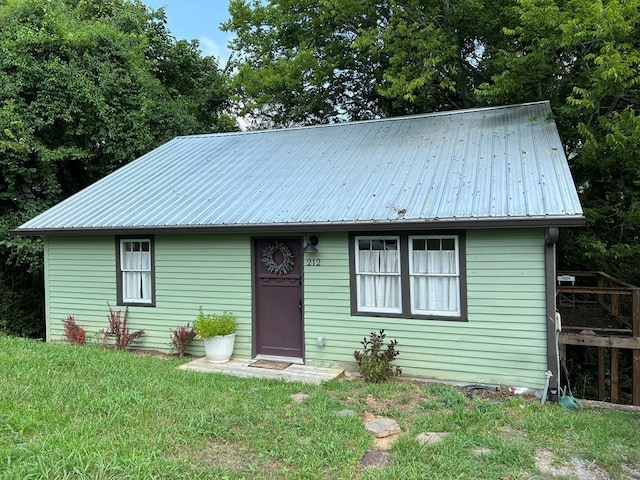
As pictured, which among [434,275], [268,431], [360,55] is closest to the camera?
[268,431]

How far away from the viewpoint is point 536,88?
10.4 m

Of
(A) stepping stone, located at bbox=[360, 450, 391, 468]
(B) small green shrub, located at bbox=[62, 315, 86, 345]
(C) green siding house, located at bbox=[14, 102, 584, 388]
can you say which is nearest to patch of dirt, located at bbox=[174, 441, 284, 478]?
(A) stepping stone, located at bbox=[360, 450, 391, 468]

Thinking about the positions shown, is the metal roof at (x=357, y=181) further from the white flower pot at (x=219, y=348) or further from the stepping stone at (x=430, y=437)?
the stepping stone at (x=430, y=437)

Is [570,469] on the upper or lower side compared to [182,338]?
lower

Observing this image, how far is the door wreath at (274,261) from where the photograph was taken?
7840 millimetres

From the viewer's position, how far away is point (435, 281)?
22.8 feet

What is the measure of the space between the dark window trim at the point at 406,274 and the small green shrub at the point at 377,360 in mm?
487

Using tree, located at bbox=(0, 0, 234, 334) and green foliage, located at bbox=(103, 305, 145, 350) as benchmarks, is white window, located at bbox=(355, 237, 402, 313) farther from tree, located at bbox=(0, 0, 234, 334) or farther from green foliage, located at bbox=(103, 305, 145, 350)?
tree, located at bbox=(0, 0, 234, 334)

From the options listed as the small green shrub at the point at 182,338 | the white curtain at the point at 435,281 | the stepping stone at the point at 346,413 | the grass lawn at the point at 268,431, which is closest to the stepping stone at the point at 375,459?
the grass lawn at the point at 268,431

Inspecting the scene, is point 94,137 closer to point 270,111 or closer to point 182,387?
point 270,111

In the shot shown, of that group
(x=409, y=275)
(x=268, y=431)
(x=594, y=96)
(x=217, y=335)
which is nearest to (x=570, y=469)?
(x=268, y=431)

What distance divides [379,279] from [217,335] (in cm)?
282

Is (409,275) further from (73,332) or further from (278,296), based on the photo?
(73,332)

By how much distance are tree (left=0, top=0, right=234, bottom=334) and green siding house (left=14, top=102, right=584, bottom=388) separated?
3337 mm
